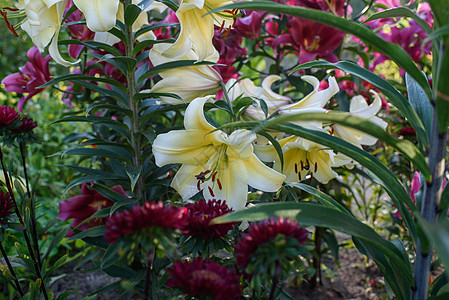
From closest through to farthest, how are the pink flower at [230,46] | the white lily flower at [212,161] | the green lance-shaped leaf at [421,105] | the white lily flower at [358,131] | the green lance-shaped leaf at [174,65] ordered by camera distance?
the green lance-shaped leaf at [421,105] < the white lily flower at [212,161] < the green lance-shaped leaf at [174,65] < the white lily flower at [358,131] < the pink flower at [230,46]

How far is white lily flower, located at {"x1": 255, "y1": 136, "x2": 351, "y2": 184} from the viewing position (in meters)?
1.08

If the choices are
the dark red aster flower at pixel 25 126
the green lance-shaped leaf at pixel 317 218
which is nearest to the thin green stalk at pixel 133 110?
the dark red aster flower at pixel 25 126

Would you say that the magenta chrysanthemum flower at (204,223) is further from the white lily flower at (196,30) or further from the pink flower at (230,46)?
the pink flower at (230,46)

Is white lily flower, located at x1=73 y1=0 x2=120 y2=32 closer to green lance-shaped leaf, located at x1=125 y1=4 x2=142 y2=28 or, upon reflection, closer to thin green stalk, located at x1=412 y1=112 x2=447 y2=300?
green lance-shaped leaf, located at x1=125 y1=4 x2=142 y2=28

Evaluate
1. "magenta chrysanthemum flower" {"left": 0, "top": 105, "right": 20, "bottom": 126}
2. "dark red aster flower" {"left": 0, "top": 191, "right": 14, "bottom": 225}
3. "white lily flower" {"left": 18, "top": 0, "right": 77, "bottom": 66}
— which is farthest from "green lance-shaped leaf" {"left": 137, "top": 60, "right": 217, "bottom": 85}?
"dark red aster flower" {"left": 0, "top": 191, "right": 14, "bottom": 225}

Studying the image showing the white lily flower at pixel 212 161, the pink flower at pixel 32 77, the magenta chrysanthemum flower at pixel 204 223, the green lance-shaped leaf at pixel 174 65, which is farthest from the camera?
the pink flower at pixel 32 77

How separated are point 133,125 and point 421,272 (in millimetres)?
774

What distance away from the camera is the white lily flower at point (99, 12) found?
881 millimetres

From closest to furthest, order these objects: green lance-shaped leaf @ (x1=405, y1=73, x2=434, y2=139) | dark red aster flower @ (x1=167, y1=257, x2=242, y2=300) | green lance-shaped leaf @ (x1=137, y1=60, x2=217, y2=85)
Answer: dark red aster flower @ (x1=167, y1=257, x2=242, y2=300), green lance-shaped leaf @ (x1=405, y1=73, x2=434, y2=139), green lance-shaped leaf @ (x1=137, y1=60, x2=217, y2=85)

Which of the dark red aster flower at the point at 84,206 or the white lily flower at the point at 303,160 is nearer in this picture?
the white lily flower at the point at 303,160

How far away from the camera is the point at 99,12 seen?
88 centimetres

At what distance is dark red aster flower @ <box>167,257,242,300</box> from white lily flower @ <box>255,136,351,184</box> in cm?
51

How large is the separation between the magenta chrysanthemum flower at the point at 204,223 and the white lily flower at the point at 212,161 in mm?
229

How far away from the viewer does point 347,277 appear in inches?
76.5
